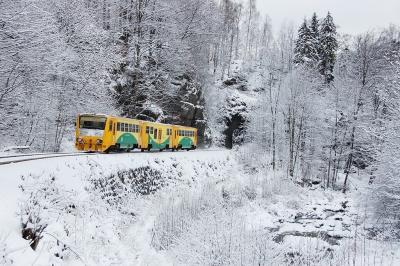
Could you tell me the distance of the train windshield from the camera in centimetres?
1628

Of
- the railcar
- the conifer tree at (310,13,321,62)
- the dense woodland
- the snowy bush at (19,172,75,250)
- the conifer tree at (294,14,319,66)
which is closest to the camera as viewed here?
the snowy bush at (19,172,75,250)

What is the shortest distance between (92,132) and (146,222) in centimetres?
759

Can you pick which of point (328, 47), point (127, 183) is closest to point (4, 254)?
point (127, 183)

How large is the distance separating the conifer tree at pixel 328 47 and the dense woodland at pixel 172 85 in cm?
641

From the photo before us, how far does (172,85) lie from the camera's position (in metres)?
31.0

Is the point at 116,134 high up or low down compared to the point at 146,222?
up

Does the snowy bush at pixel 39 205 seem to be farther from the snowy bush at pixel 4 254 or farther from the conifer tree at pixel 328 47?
the conifer tree at pixel 328 47

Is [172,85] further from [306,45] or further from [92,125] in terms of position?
[306,45]

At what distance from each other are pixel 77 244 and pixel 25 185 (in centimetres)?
211

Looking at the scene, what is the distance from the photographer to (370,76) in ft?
75.5

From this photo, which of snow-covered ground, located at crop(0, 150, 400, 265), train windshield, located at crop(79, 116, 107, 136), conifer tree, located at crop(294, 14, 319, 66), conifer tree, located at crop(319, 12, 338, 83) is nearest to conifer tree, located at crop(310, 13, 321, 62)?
conifer tree, located at crop(294, 14, 319, 66)

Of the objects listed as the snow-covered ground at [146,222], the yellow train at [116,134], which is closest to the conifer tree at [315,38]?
the yellow train at [116,134]

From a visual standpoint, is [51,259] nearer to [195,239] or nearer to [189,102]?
[195,239]

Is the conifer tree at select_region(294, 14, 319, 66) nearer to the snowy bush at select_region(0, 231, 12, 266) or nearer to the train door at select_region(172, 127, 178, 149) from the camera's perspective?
the train door at select_region(172, 127, 178, 149)
